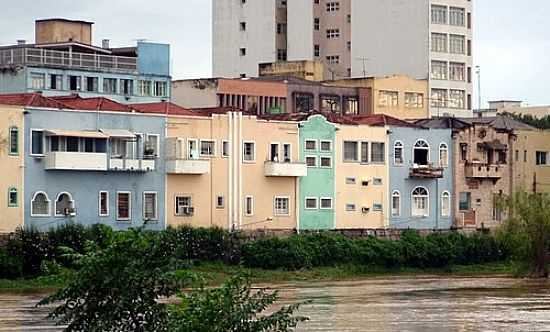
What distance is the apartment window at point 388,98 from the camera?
11500cm

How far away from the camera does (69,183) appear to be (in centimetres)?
7738

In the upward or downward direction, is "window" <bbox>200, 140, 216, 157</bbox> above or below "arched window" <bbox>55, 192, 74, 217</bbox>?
above

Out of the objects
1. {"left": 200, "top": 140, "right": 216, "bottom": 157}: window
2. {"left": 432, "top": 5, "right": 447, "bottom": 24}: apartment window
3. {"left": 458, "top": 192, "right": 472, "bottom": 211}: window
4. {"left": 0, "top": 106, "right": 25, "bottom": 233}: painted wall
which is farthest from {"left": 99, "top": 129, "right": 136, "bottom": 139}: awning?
{"left": 432, "top": 5, "right": 447, "bottom": 24}: apartment window

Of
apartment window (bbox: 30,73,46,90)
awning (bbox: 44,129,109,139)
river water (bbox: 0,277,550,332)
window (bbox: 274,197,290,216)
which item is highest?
apartment window (bbox: 30,73,46,90)

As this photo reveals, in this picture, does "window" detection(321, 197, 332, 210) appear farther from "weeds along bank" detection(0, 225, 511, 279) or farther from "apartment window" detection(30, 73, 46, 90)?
"apartment window" detection(30, 73, 46, 90)

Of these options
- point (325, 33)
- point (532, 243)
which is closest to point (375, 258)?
point (532, 243)

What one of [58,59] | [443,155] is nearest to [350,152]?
[443,155]

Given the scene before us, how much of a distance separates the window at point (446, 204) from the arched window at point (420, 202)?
1263mm

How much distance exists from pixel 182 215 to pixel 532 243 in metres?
19.0

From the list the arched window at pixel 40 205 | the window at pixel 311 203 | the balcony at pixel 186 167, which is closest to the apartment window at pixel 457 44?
the window at pixel 311 203

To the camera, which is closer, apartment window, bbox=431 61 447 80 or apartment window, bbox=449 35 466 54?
apartment window, bbox=431 61 447 80

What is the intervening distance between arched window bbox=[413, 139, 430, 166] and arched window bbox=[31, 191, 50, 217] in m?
27.9

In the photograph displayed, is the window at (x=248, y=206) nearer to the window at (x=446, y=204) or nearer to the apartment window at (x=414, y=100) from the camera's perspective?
the window at (x=446, y=204)

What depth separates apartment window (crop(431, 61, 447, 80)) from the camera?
4879 inches
